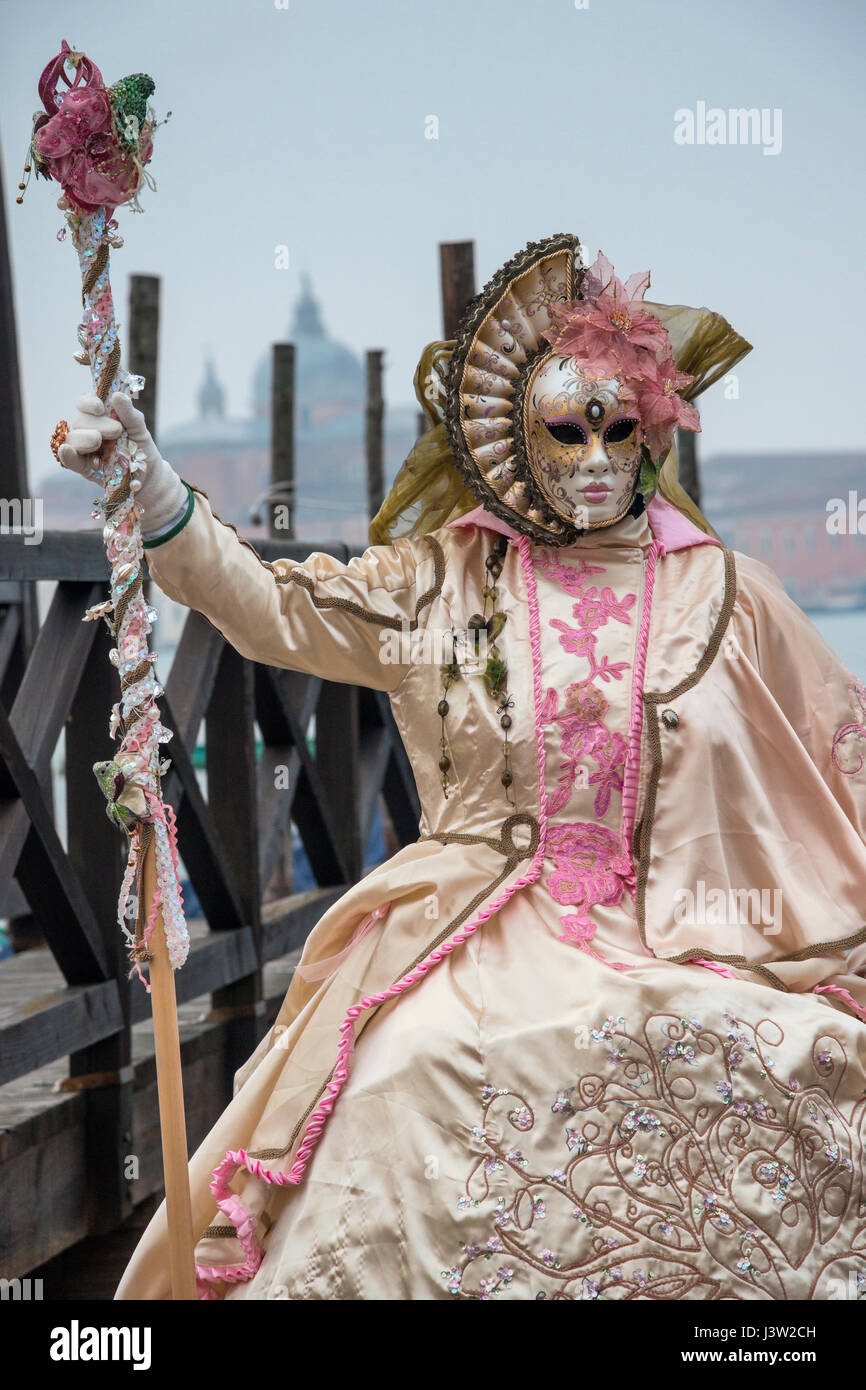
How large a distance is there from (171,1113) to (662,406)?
4.35ft

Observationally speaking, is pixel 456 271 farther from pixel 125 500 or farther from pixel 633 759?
pixel 125 500

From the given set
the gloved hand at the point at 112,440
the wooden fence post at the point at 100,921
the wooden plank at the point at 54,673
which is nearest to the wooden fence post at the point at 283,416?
the wooden fence post at the point at 100,921

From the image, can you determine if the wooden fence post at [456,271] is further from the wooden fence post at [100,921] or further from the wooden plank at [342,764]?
the wooden fence post at [100,921]

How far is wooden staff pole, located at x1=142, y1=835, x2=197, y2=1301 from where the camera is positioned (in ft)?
7.11

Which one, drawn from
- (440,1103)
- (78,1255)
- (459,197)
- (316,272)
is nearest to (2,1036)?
(78,1255)

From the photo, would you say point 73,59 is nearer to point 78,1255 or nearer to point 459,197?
point 78,1255

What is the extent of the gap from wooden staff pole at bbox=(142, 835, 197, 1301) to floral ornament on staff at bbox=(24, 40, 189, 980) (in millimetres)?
12

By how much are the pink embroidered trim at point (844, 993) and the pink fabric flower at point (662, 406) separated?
0.90 meters

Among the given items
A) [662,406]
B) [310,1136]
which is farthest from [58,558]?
[310,1136]

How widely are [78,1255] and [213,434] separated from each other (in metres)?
16.4

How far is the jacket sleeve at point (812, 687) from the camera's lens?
104 inches

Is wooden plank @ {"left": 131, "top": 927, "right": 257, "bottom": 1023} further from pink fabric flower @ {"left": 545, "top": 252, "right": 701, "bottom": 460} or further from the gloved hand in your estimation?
pink fabric flower @ {"left": 545, "top": 252, "right": 701, "bottom": 460}

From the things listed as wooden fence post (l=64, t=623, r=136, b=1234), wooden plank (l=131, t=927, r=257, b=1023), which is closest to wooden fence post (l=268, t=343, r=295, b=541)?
wooden plank (l=131, t=927, r=257, b=1023)
